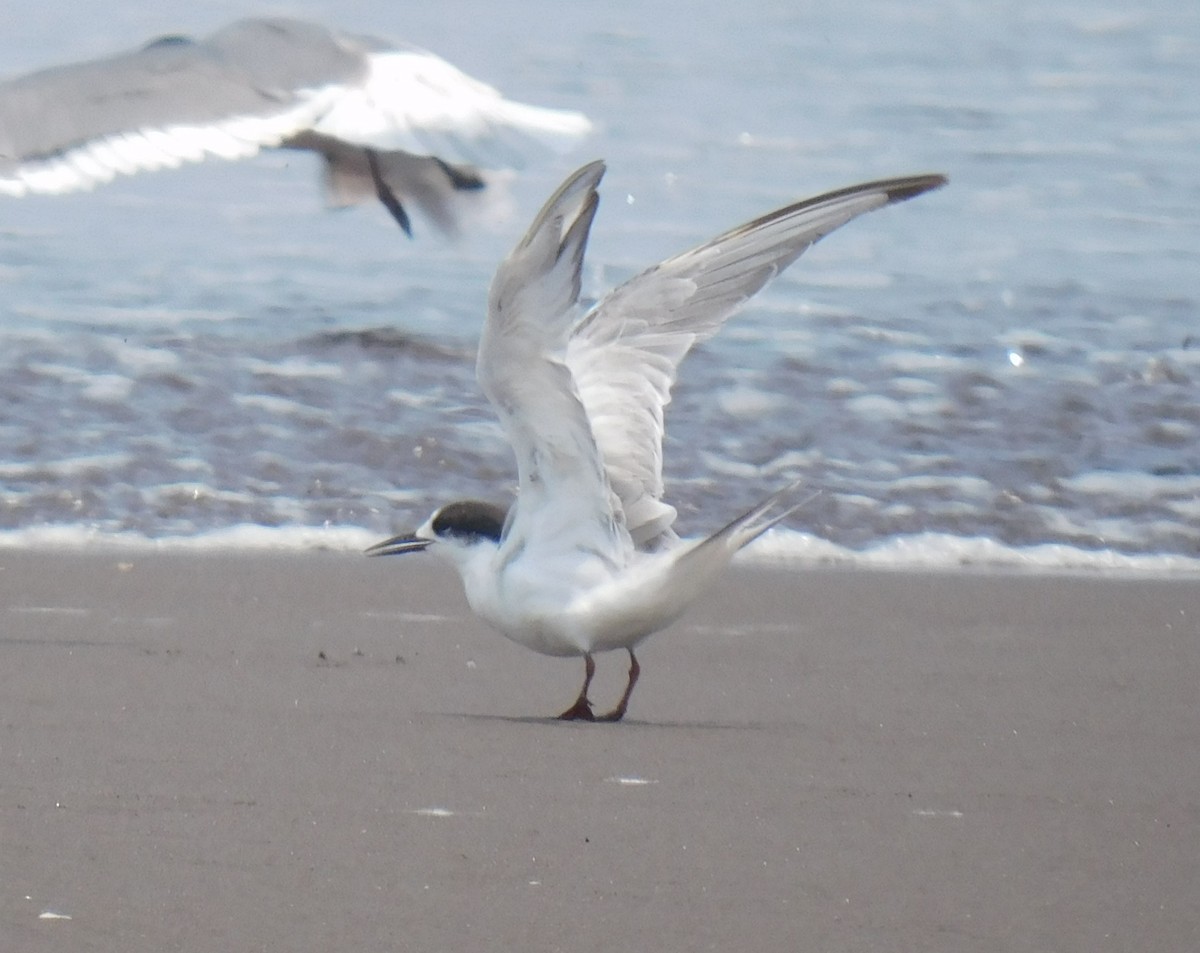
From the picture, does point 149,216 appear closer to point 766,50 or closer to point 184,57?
point 766,50

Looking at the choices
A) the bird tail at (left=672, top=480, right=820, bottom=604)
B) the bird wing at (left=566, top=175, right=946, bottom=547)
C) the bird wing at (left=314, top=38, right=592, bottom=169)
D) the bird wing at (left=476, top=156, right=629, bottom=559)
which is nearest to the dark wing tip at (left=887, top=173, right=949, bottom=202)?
the bird wing at (left=566, top=175, right=946, bottom=547)

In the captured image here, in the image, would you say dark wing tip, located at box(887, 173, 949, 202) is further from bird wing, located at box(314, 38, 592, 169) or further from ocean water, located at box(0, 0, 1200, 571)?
ocean water, located at box(0, 0, 1200, 571)

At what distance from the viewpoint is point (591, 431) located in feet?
13.9

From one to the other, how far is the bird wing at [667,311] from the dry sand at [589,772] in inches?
22.2

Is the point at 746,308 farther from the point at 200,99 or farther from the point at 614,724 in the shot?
the point at 614,724

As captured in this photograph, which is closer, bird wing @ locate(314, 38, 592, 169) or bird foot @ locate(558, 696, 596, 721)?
bird foot @ locate(558, 696, 596, 721)

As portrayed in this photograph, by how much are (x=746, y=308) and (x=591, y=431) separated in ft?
17.1

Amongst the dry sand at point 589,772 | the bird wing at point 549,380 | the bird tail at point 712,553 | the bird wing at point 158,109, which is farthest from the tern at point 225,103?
the dry sand at point 589,772

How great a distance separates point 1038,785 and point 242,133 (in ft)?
7.76

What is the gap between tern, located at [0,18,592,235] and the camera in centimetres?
469

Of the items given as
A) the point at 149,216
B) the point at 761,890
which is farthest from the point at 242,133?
the point at 149,216

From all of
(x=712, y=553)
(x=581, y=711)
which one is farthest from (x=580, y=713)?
(x=712, y=553)

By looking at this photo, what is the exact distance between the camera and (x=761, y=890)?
10.1ft

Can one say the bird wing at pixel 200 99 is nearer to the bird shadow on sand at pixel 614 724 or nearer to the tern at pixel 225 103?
the tern at pixel 225 103
